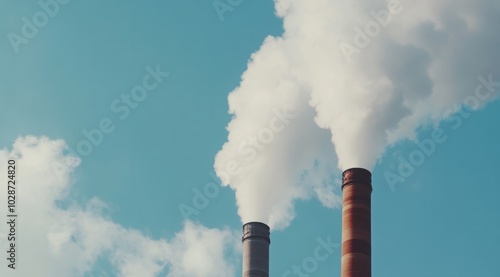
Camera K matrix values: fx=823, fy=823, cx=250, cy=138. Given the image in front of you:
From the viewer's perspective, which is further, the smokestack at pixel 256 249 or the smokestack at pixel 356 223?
the smokestack at pixel 256 249

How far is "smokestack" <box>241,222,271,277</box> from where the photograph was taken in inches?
1503

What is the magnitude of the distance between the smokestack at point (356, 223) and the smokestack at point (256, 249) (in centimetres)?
577

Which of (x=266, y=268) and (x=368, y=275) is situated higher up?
(x=266, y=268)

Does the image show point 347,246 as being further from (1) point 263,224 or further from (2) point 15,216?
(2) point 15,216

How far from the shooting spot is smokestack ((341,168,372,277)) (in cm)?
3312

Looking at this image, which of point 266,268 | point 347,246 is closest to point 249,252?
point 266,268

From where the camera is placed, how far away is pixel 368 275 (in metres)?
32.9

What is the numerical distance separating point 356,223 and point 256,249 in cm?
673

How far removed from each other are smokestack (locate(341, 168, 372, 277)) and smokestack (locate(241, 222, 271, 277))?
5.77 metres

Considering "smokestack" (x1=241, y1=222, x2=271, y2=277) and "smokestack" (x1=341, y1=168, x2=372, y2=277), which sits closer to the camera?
"smokestack" (x1=341, y1=168, x2=372, y2=277)

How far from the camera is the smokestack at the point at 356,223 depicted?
33125 mm

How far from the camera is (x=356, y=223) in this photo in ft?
111

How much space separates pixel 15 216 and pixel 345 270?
1309cm

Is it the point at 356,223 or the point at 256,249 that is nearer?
the point at 356,223
